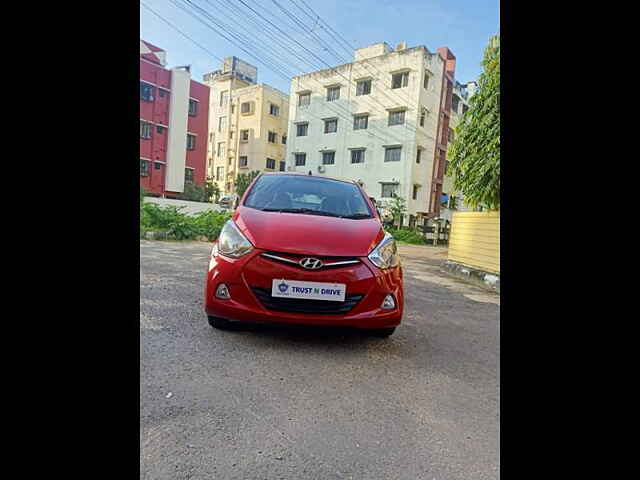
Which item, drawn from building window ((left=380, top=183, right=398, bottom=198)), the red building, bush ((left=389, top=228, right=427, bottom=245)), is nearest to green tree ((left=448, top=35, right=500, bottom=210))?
bush ((left=389, top=228, right=427, bottom=245))

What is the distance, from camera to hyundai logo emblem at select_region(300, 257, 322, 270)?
2.48 m

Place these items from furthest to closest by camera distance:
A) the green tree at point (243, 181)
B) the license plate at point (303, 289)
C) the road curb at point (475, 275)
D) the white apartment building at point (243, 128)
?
1. the white apartment building at point (243, 128)
2. the green tree at point (243, 181)
3. the road curb at point (475, 275)
4. the license plate at point (303, 289)

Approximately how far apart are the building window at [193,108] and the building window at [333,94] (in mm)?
9653

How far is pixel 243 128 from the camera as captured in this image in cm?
3369

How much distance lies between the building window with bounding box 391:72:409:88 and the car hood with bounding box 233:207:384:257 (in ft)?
80.8

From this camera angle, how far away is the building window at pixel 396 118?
2484cm

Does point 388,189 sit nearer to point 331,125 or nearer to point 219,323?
point 331,125

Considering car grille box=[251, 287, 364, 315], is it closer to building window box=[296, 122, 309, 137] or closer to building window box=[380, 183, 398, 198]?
building window box=[380, 183, 398, 198]

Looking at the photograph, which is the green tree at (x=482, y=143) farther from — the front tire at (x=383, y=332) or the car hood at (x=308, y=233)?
the front tire at (x=383, y=332)

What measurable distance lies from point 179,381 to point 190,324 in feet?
3.25

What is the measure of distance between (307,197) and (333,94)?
2703cm

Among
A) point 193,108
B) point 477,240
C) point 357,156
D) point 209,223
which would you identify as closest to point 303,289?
point 477,240

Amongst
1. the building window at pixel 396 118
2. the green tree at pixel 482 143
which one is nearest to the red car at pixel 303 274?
the green tree at pixel 482 143
